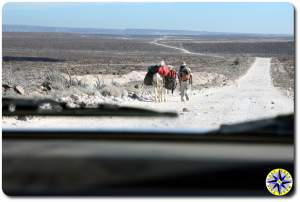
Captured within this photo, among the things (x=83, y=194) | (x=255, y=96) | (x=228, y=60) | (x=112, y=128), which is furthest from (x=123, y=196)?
(x=228, y=60)

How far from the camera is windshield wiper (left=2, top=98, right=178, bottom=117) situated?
246cm

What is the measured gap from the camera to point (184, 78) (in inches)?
131

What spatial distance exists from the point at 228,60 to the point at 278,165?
4.78 ft

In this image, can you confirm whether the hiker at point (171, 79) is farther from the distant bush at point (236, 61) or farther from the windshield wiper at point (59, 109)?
the windshield wiper at point (59, 109)

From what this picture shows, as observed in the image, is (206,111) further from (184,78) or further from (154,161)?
(184,78)

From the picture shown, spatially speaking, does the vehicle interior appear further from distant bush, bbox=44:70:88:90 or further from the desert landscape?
distant bush, bbox=44:70:88:90

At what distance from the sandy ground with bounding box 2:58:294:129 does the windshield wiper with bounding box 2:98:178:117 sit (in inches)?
1.4

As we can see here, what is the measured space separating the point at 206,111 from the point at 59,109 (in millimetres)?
785

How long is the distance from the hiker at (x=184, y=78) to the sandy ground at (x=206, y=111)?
20cm

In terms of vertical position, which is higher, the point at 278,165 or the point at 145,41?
the point at 145,41

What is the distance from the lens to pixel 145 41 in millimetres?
3576

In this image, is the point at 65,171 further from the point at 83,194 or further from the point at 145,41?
the point at 145,41

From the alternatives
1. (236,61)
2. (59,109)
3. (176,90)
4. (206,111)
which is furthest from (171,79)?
(59,109)

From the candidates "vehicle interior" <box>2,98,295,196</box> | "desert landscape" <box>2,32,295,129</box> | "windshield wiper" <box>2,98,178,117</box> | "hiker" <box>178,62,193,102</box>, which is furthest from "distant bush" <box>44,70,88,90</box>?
"hiker" <box>178,62,193,102</box>
